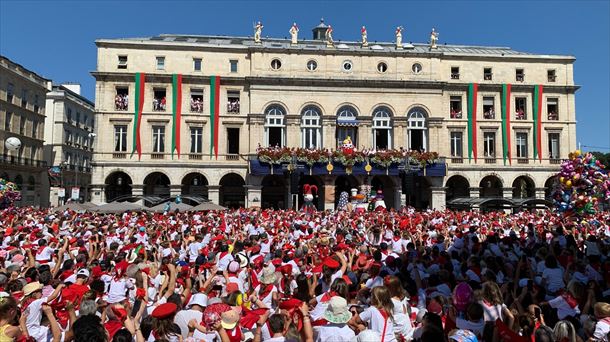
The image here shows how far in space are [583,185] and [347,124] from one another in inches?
824

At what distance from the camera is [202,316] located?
5.61m

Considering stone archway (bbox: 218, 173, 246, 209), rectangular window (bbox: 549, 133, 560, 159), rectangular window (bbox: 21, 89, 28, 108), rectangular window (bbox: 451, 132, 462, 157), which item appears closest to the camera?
stone archway (bbox: 218, 173, 246, 209)

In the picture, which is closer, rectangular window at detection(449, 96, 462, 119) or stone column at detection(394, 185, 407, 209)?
stone column at detection(394, 185, 407, 209)

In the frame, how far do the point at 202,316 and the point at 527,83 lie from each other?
42609 mm

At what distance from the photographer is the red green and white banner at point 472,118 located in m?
39.7

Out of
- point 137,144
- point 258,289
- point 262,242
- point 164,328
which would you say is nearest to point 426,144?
point 137,144

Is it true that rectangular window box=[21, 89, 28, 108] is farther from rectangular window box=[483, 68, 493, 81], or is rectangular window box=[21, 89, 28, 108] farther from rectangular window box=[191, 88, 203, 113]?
rectangular window box=[483, 68, 493, 81]

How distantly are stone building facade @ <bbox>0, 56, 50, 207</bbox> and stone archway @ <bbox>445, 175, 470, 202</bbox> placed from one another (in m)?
42.0

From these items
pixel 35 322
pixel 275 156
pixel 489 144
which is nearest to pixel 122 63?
pixel 275 156

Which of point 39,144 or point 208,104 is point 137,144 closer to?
point 208,104

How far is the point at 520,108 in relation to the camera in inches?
1617

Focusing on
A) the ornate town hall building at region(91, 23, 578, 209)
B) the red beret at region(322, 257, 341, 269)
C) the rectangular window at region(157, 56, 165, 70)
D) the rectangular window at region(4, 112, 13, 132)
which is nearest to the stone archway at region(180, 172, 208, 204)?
the ornate town hall building at region(91, 23, 578, 209)

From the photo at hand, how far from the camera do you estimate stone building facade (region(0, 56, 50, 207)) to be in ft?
143

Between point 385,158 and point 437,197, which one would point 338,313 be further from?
point 437,197
